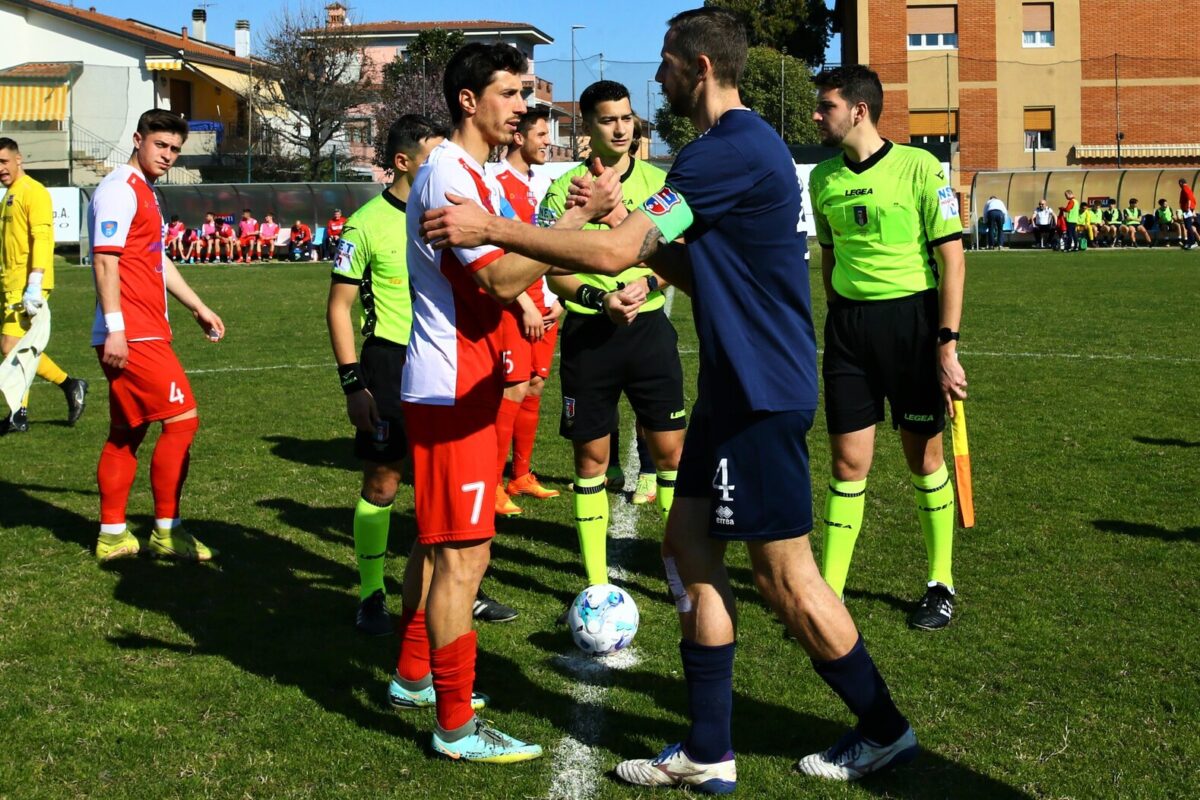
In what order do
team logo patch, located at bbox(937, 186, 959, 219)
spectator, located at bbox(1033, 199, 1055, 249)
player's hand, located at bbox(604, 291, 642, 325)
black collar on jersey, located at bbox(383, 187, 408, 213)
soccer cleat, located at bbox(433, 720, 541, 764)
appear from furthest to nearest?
spectator, located at bbox(1033, 199, 1055, 249)
black collar on jersey, located at bbox(383, 187, 408, 213)
team logo patch, located at bbox(937, 186, 959, 219)
player's hand, located at bbox(604, 291, 642, 325)
soccer cleat, located at bbox(433, 720, 541, 764)

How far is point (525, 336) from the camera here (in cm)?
456

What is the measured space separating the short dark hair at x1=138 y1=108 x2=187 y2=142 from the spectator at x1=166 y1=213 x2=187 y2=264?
33.0 metres

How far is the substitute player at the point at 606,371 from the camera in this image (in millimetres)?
5941

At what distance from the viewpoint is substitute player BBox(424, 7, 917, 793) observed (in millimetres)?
3590

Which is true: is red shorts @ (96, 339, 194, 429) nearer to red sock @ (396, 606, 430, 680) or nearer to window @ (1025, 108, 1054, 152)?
red sock @ (396, 606, 430, 680)

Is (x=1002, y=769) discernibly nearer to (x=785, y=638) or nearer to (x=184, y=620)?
(x=785, y=638)

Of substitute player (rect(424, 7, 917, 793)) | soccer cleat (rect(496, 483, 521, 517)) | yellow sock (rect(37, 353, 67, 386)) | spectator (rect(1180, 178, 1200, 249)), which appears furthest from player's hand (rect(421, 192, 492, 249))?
spectator (rect(1180, 178, 1200, 249))

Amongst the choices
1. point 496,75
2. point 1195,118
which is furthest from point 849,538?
point 1195,118

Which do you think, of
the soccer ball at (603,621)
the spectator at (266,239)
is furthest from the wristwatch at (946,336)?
the spectator at (266,239)

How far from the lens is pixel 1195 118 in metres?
51.7

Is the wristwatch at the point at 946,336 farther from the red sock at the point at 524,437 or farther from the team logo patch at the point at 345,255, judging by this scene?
the red sock at the point at 524,437

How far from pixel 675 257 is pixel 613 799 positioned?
67.3 inches

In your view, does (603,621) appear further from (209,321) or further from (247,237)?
(247,237)

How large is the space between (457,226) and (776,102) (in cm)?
4583
